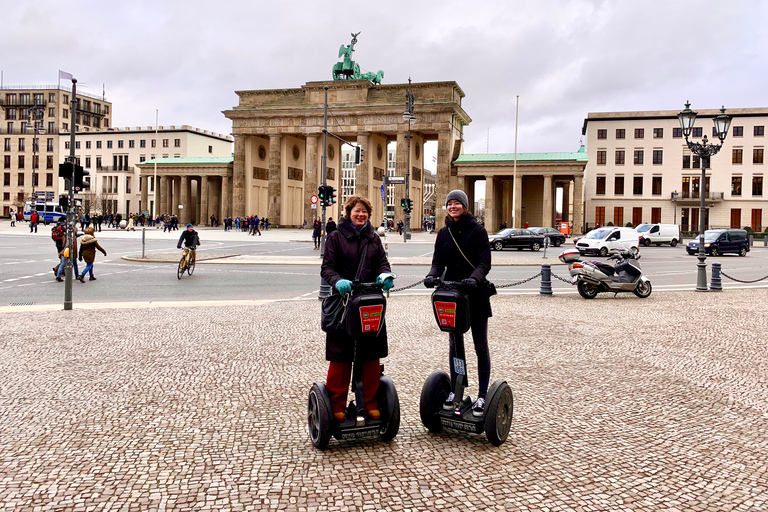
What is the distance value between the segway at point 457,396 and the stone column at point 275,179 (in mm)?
75081

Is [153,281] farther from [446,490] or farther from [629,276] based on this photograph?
[446,490]

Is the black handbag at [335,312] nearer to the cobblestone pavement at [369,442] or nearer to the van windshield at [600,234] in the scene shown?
the cobblestone pavement at [369,442]

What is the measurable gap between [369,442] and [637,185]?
3008 inches

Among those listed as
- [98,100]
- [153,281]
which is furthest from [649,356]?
[98,100]

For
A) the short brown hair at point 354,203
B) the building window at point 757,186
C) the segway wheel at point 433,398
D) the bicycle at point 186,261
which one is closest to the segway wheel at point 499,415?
the segway wheel at point 433,398

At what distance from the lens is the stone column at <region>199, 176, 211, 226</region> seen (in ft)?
287

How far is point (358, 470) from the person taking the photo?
4.48 meters

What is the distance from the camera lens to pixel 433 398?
516 cm

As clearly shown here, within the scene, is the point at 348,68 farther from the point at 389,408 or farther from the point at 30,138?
the point at 389,408

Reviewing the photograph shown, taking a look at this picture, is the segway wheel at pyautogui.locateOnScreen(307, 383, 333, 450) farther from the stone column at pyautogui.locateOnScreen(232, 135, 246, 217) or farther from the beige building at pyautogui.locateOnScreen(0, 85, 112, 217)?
the beige building at pyautogui.locateOnScreen(0, 85, 112, 217)

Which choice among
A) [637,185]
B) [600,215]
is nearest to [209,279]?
[600,215]

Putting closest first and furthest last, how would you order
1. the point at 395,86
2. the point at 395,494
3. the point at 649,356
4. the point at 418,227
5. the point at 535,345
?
the point at 395,494 → the point at 649,356 → the point at 535,345 → the point at 395,86 → the point at 418,227

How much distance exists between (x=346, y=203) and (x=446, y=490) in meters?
2.27

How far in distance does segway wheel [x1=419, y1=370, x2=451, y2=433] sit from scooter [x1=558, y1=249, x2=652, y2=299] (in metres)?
10.4
